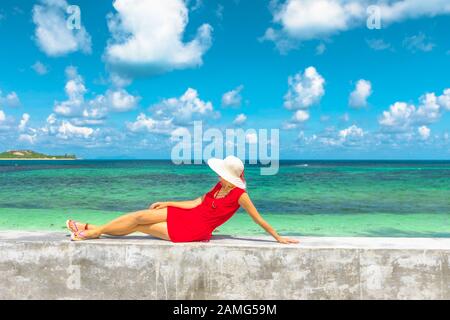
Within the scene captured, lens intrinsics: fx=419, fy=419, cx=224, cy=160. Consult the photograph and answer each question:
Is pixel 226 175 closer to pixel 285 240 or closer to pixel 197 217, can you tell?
pixel 197 217

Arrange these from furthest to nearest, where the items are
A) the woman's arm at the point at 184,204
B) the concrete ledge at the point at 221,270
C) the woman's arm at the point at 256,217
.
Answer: the woman's arm at the point at 184,204, the woman's arm at the point at 256,217, the concrete ledge at the point at 221,270

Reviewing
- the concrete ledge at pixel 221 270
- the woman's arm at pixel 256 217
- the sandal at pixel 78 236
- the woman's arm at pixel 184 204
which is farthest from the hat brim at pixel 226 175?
the sandal at pixel 78 236

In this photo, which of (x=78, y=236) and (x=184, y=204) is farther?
(x=184, y=204)

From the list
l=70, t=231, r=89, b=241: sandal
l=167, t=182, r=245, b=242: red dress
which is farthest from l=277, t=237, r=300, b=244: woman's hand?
l=70, t=231, r=89, b=241: sandal

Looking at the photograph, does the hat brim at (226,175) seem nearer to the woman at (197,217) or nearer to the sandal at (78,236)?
the woman at (197,217)

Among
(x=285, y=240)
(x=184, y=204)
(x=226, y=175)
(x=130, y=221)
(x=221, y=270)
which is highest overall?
(x=226, y=175)

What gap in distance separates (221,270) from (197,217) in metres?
0.52

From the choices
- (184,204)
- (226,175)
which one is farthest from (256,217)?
(184,204)

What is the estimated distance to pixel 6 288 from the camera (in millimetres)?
3791

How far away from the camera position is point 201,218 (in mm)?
3816

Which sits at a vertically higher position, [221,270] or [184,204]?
[184,204]

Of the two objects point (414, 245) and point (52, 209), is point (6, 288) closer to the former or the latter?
point (414, 245)

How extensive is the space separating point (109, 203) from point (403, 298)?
14730 millimetres

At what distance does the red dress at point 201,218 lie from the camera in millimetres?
3799
